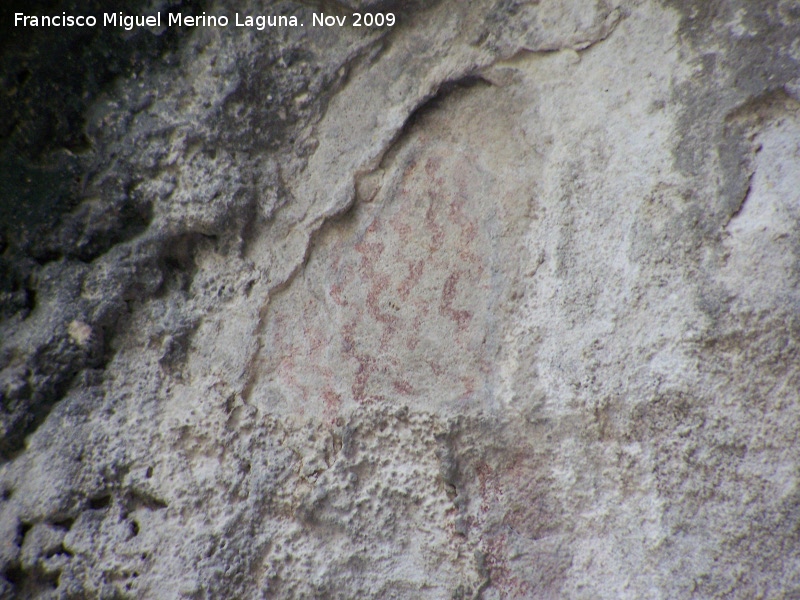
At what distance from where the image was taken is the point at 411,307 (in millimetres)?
1007

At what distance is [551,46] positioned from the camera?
0.98m

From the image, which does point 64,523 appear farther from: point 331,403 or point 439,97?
point 439,97

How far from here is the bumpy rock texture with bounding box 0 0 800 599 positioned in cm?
85

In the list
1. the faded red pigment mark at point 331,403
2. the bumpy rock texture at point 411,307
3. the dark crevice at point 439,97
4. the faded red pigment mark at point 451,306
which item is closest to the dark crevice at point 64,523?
the bumpy rock texture at point 411,307

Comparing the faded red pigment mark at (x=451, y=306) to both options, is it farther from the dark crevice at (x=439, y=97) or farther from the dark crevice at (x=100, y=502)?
the dark crevice at (x=100, y=502)

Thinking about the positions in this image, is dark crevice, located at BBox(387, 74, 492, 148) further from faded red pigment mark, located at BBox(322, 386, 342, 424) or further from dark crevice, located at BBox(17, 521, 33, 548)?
dark crevice, located at BBox(17, 521, 33, 548)

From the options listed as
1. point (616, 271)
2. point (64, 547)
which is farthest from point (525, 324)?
point (64, 547)

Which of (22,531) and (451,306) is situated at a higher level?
(451,306)

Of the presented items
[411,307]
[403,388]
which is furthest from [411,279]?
[403,388]

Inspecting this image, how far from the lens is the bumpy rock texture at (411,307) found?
2.78ft

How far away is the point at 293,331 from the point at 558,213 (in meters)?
0.46

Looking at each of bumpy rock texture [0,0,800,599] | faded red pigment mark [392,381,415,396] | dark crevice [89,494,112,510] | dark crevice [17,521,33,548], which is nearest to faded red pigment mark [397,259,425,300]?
bumpy rock texture [0,0,800,599]

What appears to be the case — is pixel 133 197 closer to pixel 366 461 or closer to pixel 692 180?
pixel 366 461

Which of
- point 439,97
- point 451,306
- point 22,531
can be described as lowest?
point 22,531
